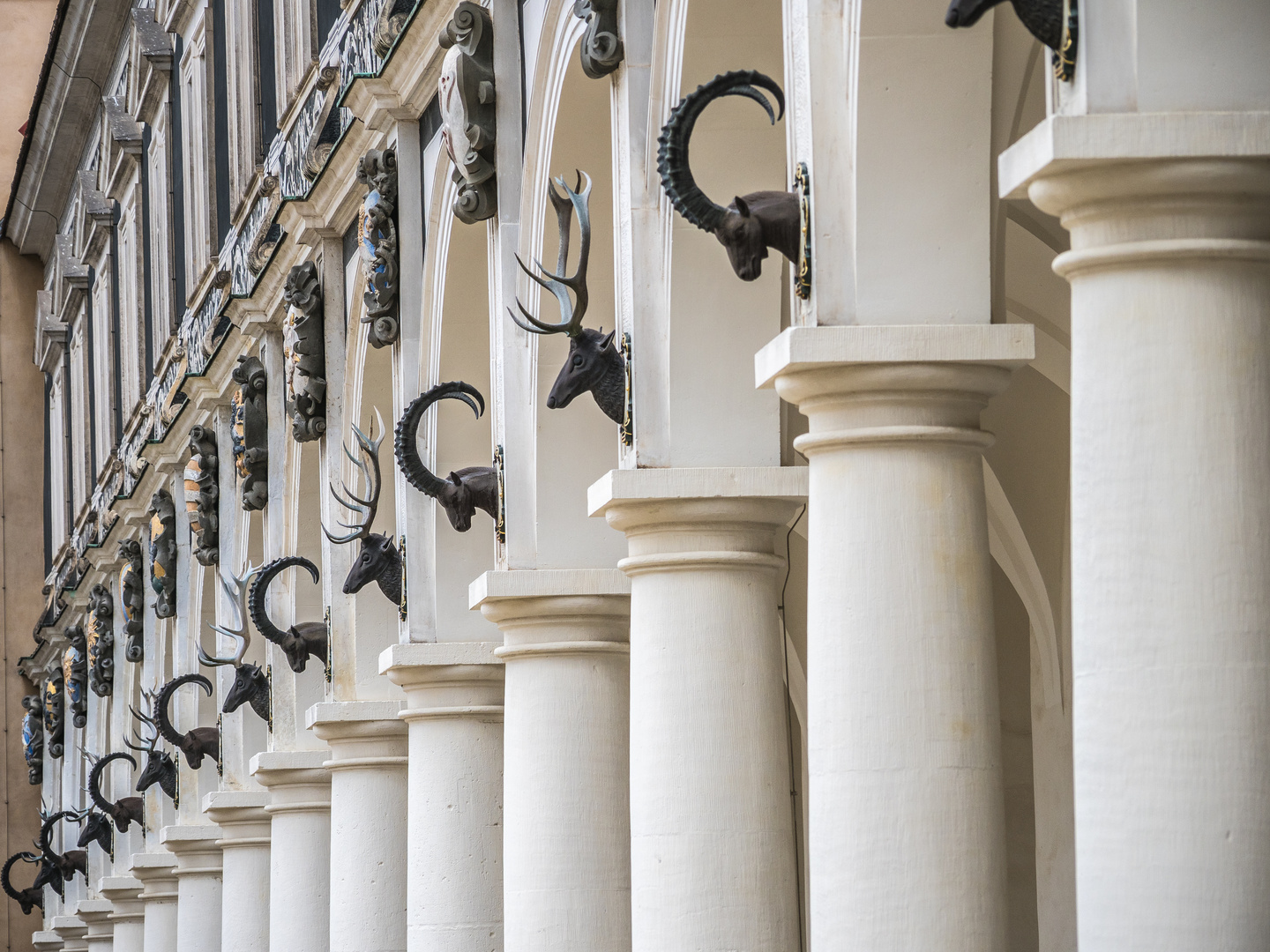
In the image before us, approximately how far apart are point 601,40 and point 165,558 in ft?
54.1

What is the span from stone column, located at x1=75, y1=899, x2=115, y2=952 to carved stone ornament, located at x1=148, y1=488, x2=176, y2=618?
22.1ft

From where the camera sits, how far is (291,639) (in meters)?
18.2

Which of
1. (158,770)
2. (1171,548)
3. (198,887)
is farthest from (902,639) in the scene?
(158,770)

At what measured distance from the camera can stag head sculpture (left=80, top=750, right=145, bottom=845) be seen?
92.9 feet

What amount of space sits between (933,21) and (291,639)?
11447 mm

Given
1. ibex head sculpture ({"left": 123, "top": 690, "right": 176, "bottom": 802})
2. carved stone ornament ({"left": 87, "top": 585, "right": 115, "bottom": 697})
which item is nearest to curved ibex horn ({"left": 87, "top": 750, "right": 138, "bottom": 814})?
carved stone ornament ({"left": 87, "top": 585, "right": 115, "bottom": 697})

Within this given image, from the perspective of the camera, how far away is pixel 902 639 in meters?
7.40

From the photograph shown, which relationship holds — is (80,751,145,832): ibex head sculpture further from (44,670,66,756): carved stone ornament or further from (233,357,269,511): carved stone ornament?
(233,357,269,511): carved stone ornament

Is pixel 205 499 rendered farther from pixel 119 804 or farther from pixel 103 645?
pixel 103 645

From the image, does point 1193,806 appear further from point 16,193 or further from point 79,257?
point 16,193

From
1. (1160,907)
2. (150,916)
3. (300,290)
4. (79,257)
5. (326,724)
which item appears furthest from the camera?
(79,257)

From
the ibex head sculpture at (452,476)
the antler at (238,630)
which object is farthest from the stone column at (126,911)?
the ibex head sculpture at (452,476)

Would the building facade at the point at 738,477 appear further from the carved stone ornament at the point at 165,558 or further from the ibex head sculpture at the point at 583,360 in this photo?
the carved stone ornament at the point at 165,558

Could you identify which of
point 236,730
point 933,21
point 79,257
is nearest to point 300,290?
point 236,730
